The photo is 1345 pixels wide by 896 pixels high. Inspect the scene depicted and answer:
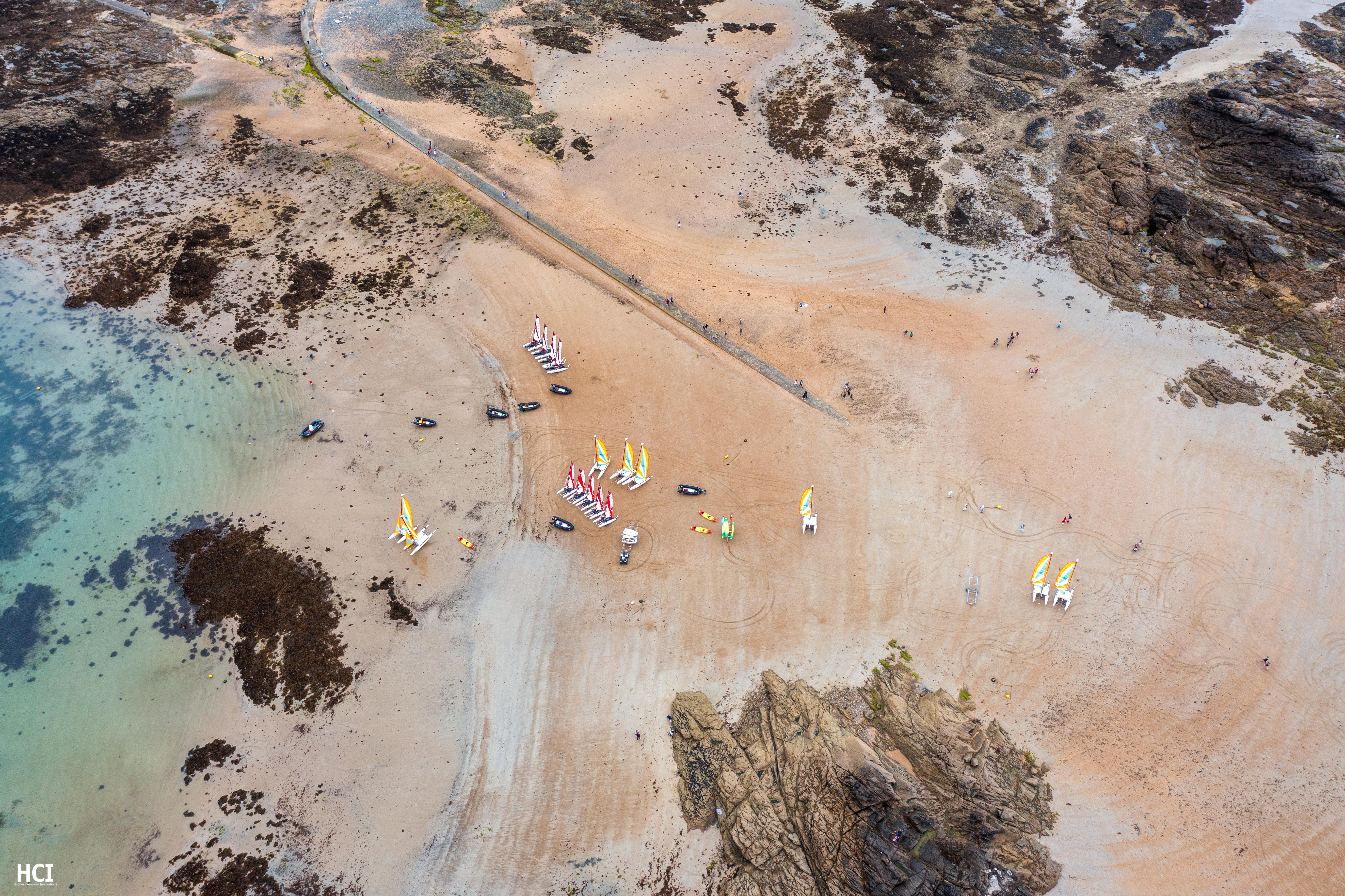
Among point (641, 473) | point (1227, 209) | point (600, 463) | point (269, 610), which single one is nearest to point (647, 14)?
point (1227, 209)

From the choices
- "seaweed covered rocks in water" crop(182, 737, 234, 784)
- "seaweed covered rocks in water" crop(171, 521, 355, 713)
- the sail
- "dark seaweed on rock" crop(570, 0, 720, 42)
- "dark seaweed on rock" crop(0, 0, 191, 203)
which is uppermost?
"dark seaweed on rock" crop(570, 0, 720, 42)

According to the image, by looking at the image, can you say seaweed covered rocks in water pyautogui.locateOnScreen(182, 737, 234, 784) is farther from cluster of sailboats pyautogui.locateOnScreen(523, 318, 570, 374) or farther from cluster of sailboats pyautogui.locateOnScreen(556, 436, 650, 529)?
cluster of sailboats pyautogui.locateOnScreen(523, 318, 570, 374)

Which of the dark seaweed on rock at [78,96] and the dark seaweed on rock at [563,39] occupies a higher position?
the dark seaweed on rock at [563,39]

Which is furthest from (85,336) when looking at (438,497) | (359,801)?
(359,801)

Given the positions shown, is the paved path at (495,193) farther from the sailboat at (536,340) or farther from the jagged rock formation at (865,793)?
the jagged rock formation at (865,793)

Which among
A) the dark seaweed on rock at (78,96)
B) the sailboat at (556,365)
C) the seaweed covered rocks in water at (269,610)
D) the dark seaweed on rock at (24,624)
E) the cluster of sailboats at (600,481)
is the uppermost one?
the dark seaweed on rock at (78,96)

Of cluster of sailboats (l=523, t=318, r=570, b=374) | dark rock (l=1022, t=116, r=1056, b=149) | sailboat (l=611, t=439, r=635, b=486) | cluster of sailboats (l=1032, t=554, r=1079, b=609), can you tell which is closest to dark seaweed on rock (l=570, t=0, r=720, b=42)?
dark rock (l=1022, t=116, r=1056, b=149)

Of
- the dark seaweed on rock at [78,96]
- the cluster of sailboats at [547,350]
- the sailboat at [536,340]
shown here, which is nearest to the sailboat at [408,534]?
the cluster of sailboats at [547,350]
